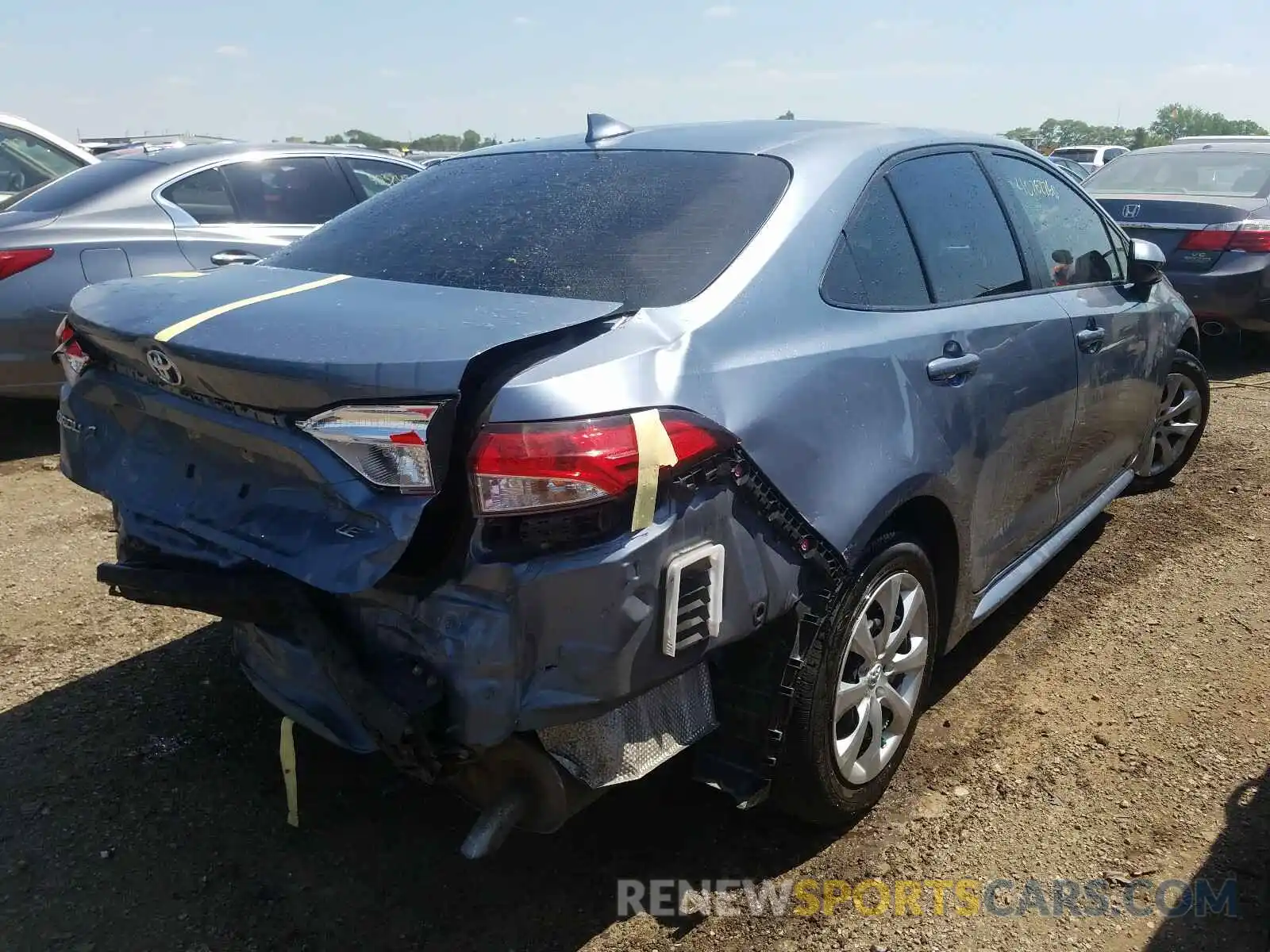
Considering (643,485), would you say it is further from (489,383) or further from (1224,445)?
(1224,445)

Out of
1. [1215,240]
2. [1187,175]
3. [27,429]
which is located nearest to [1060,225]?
[1215,240]

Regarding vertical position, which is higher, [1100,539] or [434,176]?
[434,176]

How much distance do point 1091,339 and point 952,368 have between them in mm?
1084

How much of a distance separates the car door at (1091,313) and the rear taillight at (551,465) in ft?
6.79

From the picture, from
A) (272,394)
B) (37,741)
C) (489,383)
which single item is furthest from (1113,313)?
(37,741)

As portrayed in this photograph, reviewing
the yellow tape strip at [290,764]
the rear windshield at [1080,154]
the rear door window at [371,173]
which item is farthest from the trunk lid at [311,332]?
the rear windshield at [1080,154]

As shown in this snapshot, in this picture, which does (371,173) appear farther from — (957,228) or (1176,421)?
(1176,421)

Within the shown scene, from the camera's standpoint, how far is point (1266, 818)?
2.69 meters

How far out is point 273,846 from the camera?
8.34ft

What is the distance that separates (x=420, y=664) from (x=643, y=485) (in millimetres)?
547

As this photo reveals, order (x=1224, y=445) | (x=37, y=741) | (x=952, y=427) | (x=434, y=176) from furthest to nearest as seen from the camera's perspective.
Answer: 1. (x=1224, y=445)
2. (x=434, y=176)
3. (x=37, y=741)
4. (x=952, y=427)

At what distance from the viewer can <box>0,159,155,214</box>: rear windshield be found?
17.6ft

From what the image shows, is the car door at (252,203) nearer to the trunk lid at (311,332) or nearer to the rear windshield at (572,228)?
the rear windshield at (572,228)

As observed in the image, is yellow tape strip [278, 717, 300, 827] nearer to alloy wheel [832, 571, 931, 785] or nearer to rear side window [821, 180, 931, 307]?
alloy wheel [832, 571, 931, 785]
